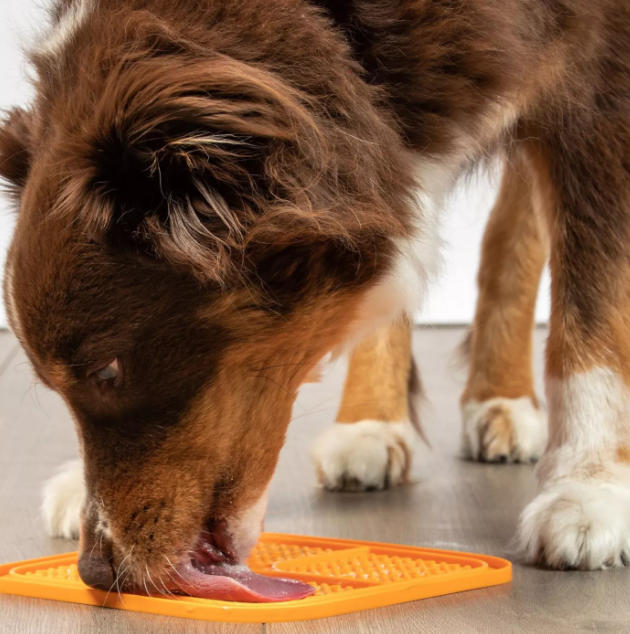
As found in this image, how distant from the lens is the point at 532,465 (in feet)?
9.78

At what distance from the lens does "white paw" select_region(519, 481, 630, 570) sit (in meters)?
1.88

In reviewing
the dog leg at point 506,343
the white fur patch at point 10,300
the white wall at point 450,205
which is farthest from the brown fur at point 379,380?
the white fur patch at point 10,300

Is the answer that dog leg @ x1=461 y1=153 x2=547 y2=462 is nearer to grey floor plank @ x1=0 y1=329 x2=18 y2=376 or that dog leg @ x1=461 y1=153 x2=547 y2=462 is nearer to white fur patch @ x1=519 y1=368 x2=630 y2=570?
white fur patch @ x1=519 y1=368 x2=630 y2=570

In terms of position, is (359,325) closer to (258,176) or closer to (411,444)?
(258,176)

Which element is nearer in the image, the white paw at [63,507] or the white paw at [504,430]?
the white paw at [63,507]

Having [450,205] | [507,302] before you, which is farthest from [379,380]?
[450,205]

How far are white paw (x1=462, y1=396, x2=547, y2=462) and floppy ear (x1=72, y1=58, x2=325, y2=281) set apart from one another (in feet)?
5.31

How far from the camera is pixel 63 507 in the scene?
2275 millimetres

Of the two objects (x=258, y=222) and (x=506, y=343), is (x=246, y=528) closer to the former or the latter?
(x=258, y=222)

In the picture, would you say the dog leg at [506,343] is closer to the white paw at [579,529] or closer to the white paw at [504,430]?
the white paw at [504,430]

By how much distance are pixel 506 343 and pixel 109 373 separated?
171 centimetres

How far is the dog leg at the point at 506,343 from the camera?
3.04m

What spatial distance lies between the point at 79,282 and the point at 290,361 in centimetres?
40

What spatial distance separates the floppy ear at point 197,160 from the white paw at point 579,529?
2.52 ft
